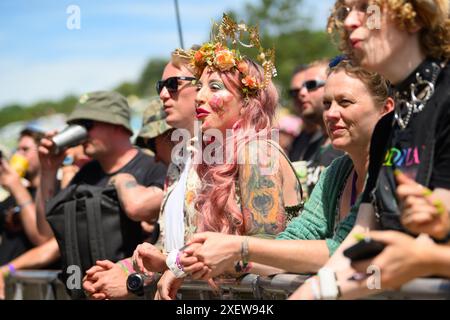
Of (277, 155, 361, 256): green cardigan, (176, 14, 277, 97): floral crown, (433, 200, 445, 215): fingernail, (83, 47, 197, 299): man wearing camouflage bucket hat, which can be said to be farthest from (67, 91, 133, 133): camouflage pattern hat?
(433, 200, 445, 215): fingernail

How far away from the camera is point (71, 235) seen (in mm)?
5590

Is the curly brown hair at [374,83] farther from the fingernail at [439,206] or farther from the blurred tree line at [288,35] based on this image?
the blurred tree line at [288,35]

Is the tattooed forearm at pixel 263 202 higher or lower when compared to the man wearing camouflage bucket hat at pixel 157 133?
lower

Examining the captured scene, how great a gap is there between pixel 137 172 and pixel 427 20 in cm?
351

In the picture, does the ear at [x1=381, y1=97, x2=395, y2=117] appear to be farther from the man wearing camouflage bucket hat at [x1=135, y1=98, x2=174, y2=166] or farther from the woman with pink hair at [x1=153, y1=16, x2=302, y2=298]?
the man wearing camouflage bucket hat at [x1=135, y1=98, x2=174, y2=166]

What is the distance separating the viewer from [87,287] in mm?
4777

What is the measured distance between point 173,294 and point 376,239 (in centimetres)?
186

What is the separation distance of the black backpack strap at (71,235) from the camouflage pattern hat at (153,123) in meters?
0.73

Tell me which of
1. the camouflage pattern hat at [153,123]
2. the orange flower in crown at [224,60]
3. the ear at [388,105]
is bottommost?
the camouflage pattern hat at [153,123]

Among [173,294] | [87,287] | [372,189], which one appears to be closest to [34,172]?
[87,287]

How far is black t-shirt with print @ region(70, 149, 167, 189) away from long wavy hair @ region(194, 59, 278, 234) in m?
1.40

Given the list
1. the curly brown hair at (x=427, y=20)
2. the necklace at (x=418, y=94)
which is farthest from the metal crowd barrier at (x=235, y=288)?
the curly brown hair at (x=427, y=20)

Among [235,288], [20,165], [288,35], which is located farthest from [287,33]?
[235,288]

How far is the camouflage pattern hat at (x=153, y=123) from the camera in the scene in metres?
5.91
